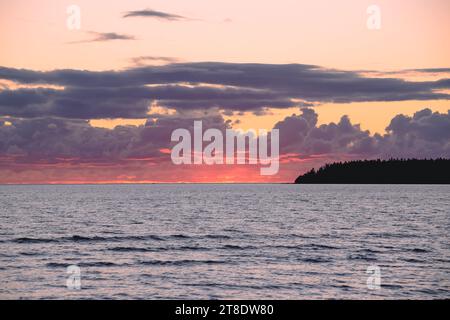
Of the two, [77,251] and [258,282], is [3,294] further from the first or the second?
[77,251]

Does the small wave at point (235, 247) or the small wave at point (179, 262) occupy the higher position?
the small wave at point (179, 262)

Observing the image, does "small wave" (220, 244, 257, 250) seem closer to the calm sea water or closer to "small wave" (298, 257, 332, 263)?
the calm sea water

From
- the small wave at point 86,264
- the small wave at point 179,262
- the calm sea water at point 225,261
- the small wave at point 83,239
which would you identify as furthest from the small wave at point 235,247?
the small wave at point 86,264

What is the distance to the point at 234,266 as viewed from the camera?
41.4 metres

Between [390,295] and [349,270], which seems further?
[349,270]

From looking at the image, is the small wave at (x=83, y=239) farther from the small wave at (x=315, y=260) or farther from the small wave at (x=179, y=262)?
the small wave at (x=315, y=260)

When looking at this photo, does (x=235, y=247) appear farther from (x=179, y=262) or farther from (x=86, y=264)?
(x=86, y=264)

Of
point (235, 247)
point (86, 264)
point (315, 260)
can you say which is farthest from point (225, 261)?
point (86, 264)

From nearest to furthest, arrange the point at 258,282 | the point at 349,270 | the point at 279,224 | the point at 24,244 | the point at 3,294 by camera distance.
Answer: the point at 3,294 < the point at 258,282 < the point at 349,270 < the point at 24,244 < the point at 279,224

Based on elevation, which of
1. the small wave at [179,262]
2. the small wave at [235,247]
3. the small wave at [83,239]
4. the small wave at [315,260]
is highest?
the small wave at [179,262]
